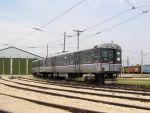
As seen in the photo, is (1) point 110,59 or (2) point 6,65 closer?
(1) point 110,59

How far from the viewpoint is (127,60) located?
130 m

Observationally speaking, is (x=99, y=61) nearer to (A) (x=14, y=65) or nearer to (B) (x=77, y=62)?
(B) (x=77, y=62)

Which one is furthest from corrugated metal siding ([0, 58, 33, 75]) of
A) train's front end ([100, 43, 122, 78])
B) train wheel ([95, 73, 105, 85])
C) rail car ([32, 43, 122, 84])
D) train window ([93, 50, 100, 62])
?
train window ([93, 50, 100, 62])

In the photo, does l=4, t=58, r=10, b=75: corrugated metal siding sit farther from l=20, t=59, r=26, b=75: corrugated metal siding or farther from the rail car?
the rail car

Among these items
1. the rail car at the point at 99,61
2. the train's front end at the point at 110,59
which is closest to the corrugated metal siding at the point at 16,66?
the rail car at the point at 99,61

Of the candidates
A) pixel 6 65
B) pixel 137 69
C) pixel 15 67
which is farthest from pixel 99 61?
pixel 137 69

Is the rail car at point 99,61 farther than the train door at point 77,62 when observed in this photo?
No

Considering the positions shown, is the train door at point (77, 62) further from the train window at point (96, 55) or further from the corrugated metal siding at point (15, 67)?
the corrugated metal siding at point (15, 67)

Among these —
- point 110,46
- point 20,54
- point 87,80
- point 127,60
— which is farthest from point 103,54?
point 127,60

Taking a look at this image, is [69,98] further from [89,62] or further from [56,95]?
[89,62]

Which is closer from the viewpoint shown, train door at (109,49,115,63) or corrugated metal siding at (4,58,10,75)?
train door at (109,49,115,63)

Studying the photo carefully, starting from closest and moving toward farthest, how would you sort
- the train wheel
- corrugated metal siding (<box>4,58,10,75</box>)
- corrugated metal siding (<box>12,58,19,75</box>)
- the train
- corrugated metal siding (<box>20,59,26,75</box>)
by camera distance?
the train wheel → corrugated metal siding (<box>4,58,10,75</box>) → corrugated metal siding (<box>12,58,19,75</box>) → corrugated metal siding (<box>20,59,26,75</box>) → the train

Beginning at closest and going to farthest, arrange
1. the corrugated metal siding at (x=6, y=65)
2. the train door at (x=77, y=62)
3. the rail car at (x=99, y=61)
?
1. the rail car at (x=99, y=61)
2. the train door at (x=77, y=62)
3. the corrugated metal siding at (x=6, y=65)

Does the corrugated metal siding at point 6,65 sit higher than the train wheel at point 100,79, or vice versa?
the corrugated metal siding at point 6,65
